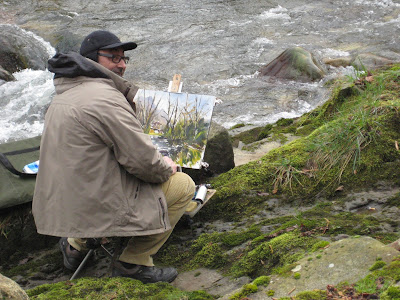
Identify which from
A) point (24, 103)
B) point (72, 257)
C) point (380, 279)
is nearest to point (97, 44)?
point (72, 257)

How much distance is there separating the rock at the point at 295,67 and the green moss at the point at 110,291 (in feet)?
26.4

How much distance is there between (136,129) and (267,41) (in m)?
10.1

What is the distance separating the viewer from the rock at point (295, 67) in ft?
34.2

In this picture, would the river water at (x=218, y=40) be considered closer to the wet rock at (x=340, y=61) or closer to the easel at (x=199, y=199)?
the wet rock at (x=340, y=61)

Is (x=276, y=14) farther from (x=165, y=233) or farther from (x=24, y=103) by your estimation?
(x=165, y=233)

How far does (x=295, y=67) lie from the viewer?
1053 centimetres

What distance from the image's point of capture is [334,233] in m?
3.24

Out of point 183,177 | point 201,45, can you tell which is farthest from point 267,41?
point 183,177

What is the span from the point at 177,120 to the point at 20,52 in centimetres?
858

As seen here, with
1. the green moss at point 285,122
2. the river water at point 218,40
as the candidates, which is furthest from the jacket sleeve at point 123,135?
the river water at point 218,40

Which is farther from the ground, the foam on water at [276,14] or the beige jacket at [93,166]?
the beige jacket at [93,166]

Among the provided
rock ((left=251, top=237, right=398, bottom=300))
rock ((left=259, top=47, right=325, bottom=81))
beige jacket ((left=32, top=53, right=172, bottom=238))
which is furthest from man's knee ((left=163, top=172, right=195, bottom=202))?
rock ((left=259, top=47, right=325, bottom=81))

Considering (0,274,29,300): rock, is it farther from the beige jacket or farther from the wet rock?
the wet rock

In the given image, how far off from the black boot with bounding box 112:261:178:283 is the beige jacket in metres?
0.41
